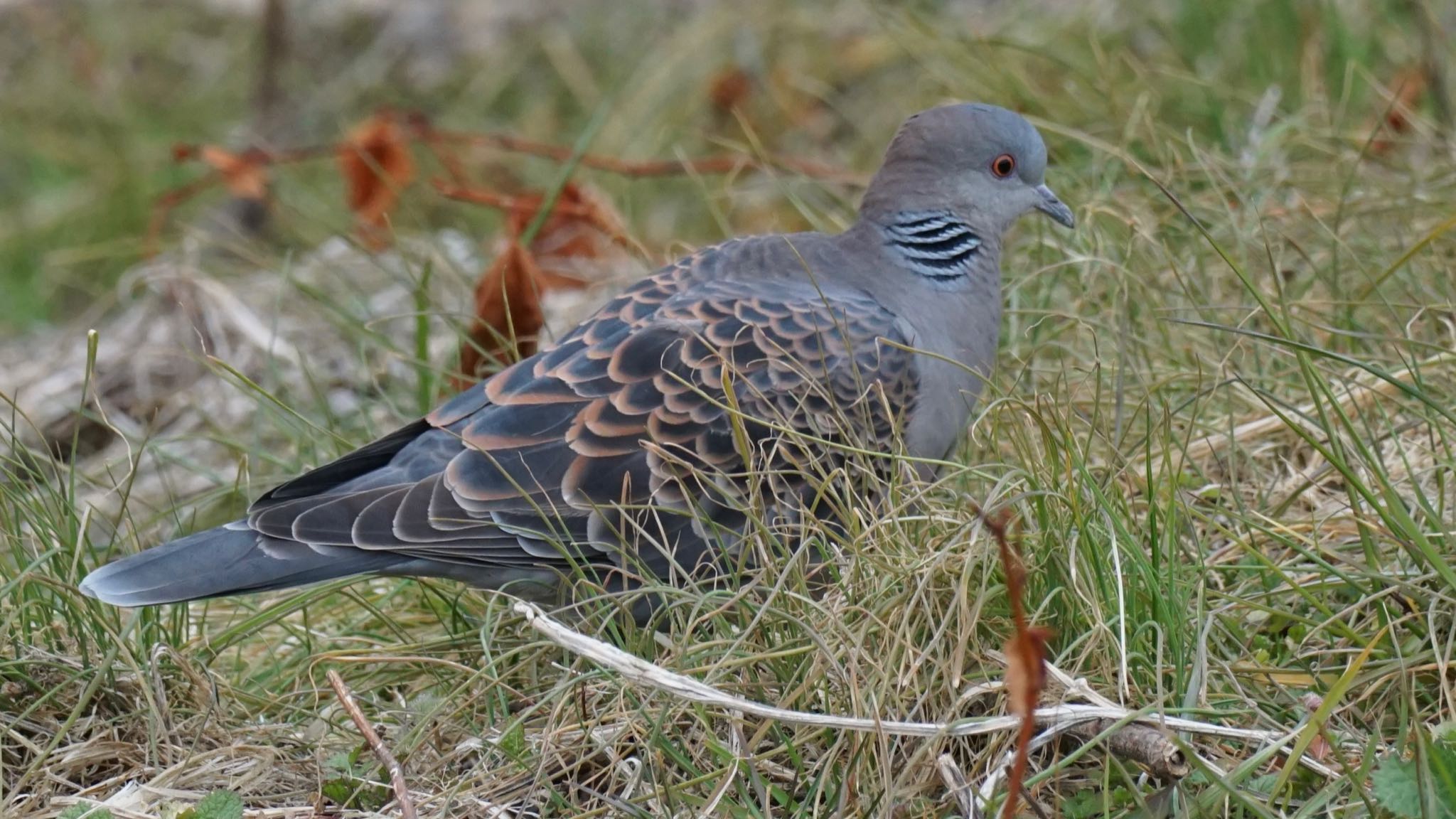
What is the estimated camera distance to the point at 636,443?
2.88m

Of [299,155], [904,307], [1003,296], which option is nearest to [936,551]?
[904,307]

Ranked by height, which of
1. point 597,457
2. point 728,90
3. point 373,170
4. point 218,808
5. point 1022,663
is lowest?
point 728,90

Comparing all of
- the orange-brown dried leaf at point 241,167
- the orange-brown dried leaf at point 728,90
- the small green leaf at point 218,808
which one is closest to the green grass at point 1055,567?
the small green leaf at point 218,808

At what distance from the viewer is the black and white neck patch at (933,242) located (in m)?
3.27

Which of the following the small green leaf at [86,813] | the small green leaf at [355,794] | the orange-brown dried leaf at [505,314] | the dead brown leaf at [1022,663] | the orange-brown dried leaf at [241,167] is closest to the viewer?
the dead brown leaf at [1022,663]

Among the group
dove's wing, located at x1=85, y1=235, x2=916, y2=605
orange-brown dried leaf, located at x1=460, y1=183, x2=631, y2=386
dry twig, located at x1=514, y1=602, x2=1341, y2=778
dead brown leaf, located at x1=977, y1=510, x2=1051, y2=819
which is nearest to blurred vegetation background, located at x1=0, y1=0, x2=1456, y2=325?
orange-brown dried leaf, located at x1=460, y1=183, x2=631, y2=386

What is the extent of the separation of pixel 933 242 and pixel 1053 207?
29 centimetres

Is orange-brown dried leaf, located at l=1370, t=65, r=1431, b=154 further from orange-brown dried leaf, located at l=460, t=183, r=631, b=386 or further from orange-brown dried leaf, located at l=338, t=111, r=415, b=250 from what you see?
orange-brown dried leaf, located at l=338, t=111, r=415, b=250

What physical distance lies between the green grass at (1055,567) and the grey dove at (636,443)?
137 mm

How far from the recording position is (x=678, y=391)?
9.46 feet

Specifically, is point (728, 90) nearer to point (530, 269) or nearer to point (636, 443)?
point (530, 269)

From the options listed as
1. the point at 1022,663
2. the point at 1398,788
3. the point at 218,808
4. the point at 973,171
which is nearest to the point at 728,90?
the point at 973,171

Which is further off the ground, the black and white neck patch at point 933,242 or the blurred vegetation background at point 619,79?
the black and white neck patch at point 933,242

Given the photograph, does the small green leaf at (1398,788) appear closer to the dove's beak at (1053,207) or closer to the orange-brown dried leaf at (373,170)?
the dove's beak at (1053,207)
